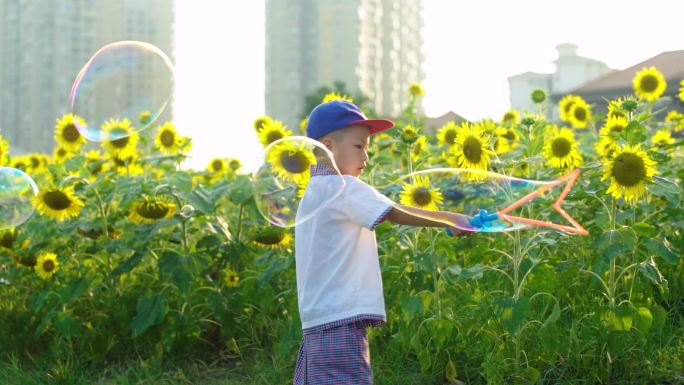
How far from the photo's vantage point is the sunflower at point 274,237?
13.8 feet

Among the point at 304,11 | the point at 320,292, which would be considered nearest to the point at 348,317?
the point at 320,292

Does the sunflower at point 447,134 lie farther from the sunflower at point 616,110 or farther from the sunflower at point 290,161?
the sunflower at point 290,161

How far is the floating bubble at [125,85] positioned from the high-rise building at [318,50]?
6674 cm

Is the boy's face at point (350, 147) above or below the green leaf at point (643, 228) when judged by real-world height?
above

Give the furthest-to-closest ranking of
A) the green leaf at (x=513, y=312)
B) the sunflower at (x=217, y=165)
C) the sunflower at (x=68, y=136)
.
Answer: the sunflower at (x=217, y=165)
the sunflower at (x=68, y=136)
the green leaf at (x=513, y=312)

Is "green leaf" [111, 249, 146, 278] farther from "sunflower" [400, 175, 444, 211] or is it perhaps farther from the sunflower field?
"sunflower" [400, 175, 444, 211]

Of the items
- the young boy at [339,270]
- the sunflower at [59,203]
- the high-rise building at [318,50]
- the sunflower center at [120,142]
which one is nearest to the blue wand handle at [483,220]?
the young boy at [339,270]

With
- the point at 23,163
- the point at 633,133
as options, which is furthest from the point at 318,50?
the point at 633,133

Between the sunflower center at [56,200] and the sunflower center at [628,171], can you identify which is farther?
the sunflower center at [56,200]

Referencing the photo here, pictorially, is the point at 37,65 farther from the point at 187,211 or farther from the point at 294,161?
the point at 294,161

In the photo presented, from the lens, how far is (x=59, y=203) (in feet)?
14.8

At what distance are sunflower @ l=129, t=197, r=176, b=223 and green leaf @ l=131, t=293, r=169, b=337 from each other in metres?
0.36

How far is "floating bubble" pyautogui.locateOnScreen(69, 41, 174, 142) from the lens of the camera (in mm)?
4793

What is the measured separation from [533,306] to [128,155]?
253cm
